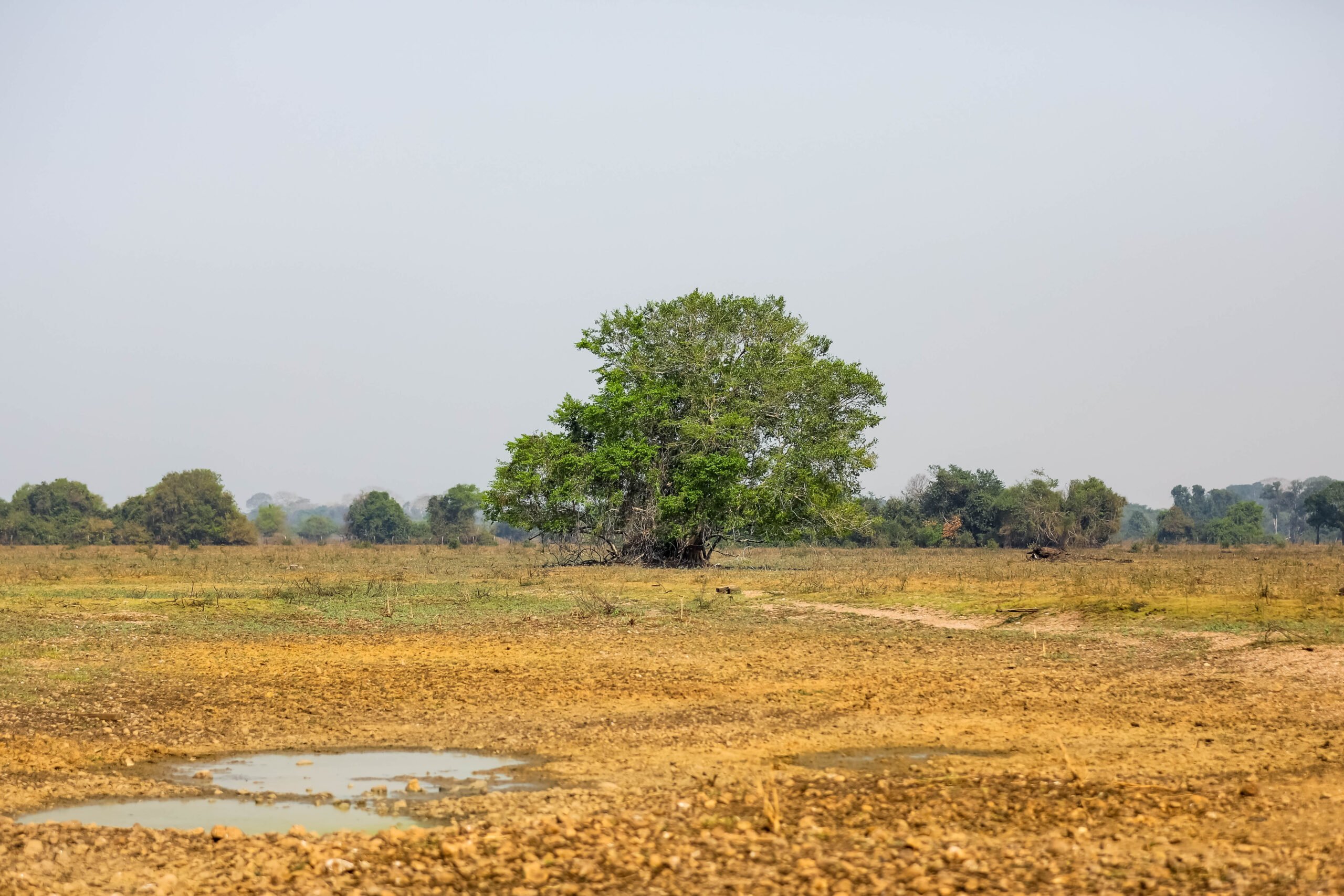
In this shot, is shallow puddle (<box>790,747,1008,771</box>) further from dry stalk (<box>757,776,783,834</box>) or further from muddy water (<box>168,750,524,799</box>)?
muddy water (<box>168,750,524,799</box>)

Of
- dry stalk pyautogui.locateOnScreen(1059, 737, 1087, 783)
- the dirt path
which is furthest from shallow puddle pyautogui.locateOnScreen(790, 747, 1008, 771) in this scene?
the dirt path

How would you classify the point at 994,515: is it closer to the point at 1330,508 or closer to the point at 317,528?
the point at 1330,508

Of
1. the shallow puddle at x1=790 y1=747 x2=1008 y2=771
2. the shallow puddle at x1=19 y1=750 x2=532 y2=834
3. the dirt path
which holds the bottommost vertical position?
the shallow puddle at x1=19 y1=750 x2=532 y2=834

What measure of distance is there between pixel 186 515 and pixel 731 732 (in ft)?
258

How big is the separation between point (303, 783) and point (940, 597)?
18250 mm

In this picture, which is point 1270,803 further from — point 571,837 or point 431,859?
point 431,859

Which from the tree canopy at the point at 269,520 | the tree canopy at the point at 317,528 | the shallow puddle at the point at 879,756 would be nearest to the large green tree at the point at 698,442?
the shallow puddle at the point at 879,756

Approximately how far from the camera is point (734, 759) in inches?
392

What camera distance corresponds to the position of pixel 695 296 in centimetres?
4134

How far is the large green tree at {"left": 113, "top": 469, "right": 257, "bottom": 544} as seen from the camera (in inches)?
3145

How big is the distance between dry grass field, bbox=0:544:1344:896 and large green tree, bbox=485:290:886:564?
1381cm

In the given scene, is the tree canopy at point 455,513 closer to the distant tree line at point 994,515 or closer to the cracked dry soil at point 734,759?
the distant tree line at point 994,515

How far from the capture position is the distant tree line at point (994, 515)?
68812 mm

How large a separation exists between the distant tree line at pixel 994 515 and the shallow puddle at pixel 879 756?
5216 cm
